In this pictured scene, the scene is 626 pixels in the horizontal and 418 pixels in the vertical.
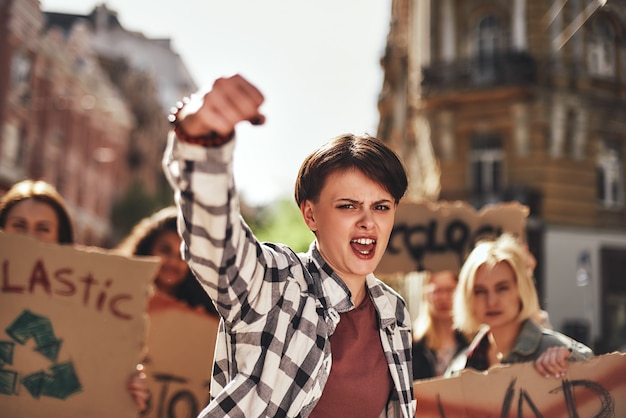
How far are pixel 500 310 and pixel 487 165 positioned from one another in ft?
43.8

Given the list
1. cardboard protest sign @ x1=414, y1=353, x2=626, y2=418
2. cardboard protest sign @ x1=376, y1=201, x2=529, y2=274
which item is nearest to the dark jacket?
cardboard protest sign @ x1=376, y1=201, x2=529, y2=274

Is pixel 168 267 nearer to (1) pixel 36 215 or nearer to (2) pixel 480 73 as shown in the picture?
(1) pixel 36 215

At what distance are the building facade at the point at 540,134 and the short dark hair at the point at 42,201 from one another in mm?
11463

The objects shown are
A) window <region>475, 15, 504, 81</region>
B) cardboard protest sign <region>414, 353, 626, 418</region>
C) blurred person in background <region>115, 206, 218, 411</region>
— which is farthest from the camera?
window <region>475, 15, 504, 81</region>

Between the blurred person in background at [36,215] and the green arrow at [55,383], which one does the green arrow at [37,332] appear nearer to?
the green arrow at [55,383]

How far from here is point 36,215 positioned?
3455 millimetres

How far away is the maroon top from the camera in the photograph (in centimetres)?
166

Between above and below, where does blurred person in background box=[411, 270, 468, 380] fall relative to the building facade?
below

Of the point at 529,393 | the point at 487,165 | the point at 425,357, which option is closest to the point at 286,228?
the point at 487,165

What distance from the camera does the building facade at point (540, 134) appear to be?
1427 cm

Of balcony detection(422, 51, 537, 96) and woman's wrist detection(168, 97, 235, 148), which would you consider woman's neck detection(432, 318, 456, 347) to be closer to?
woman's wrist detection(168, 97, 235, 148)

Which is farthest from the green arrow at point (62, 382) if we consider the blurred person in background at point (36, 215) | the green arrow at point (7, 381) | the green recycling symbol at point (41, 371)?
the blurred person in background at point (36, 215)

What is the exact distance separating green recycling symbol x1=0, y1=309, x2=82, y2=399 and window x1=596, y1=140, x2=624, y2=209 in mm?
14294

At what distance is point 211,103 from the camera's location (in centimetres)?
132
